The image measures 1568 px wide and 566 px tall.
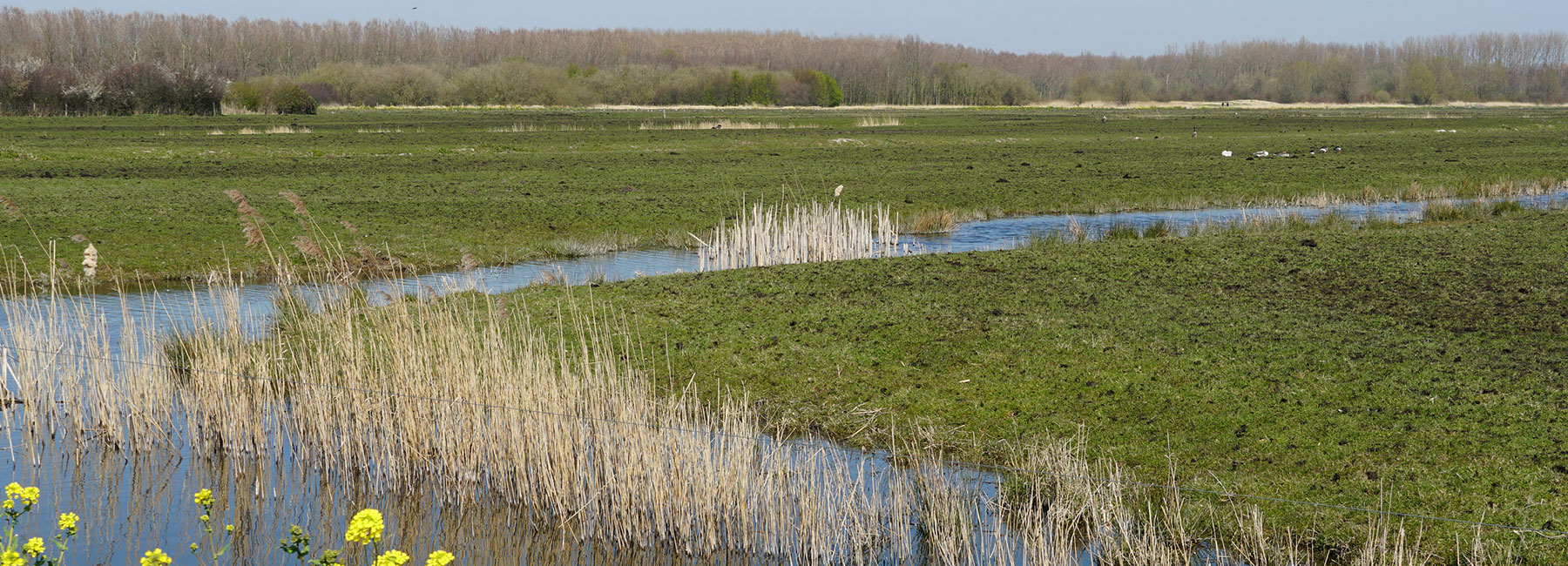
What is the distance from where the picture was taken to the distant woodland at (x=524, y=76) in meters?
73.2

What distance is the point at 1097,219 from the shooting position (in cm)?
2475

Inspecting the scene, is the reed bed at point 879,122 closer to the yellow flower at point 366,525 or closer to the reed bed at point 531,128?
the reed bed at point 531,128

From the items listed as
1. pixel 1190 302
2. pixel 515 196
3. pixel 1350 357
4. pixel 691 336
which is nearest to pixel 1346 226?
pixel 1190 302

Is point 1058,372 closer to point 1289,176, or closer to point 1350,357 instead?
point 1350,357

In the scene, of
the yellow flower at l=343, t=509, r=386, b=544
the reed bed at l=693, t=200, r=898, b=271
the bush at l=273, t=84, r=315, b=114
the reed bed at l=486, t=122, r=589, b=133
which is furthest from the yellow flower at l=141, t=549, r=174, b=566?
the bush at l=273, t=84, r=315, b=114

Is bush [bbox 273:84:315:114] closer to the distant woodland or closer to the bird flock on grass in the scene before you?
the distant woodland

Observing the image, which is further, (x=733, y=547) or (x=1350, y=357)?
(x=1350, y=357)

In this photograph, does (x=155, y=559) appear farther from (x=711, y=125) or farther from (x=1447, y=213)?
(x=711, y=125)

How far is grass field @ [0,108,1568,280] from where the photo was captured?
20.6 m

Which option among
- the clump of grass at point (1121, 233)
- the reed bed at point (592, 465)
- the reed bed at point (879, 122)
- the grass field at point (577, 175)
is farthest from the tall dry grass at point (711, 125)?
the reed bed at point (592, 465)

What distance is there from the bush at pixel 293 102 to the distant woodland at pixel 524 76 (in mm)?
105

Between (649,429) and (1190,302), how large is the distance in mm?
7183

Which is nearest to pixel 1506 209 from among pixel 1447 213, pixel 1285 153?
A: pixel 1447 213

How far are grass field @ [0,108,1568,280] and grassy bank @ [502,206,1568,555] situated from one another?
4340 mm
